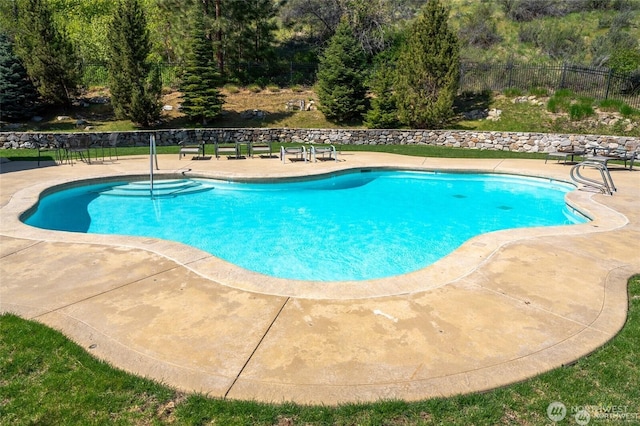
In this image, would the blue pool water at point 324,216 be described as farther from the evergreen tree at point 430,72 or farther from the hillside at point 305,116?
the hillside at point 305,116

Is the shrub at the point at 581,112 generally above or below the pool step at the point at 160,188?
above

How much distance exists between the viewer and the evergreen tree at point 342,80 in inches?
834

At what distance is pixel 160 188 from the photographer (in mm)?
11609

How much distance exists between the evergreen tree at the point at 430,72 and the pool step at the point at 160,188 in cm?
1195

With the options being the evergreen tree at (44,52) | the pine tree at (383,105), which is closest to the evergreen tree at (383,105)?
the pine tree at (383,105)

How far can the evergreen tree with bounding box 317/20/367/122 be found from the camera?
21.2m

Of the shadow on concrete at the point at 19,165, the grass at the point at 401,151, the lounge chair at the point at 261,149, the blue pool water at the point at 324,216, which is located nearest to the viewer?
the blue pool water at the point at 324,216

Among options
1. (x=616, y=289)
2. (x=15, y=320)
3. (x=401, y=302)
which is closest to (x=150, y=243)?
(x=15, y=320)

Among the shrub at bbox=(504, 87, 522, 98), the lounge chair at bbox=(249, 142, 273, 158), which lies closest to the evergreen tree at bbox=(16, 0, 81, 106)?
→ the lounge chair at bbox=(249, 142, 273, 158)

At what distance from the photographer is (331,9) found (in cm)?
2961

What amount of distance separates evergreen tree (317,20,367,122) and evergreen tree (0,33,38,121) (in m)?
14.5

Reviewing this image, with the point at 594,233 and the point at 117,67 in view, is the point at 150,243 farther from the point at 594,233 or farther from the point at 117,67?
the point at 117,67

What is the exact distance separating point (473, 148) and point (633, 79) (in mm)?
8807

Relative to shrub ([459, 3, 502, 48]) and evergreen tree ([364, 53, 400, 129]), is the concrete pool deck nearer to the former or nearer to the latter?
evergreen tree ([364, 53, 400, 129])
